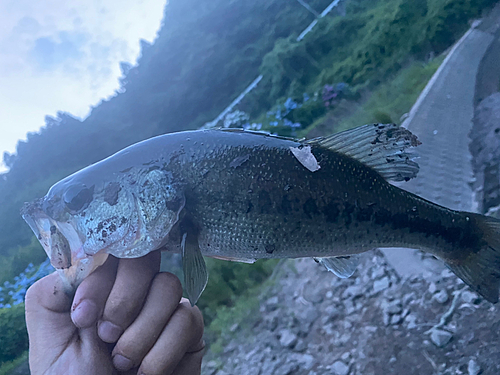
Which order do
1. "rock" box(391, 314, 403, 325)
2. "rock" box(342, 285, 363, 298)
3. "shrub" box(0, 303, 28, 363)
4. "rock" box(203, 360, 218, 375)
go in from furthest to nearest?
"shrub" box(0, 303, 28, 363) < "rock" box(203, 360, 218, 375) < "rock" box(342, 285, 363, 298) < "rock" box(391, 314, 403, 325)

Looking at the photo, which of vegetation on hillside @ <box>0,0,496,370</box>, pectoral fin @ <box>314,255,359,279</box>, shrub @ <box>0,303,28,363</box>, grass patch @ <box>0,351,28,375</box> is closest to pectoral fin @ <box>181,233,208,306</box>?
pectoral fin @ <box>314,255,359,279</box>

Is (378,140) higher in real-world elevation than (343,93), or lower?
higher

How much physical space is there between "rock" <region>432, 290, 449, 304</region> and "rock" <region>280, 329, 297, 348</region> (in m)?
1.20

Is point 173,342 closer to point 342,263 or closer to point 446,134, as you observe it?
point 342,263

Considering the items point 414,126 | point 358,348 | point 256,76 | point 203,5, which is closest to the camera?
point 358,348

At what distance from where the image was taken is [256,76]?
11.4 meters

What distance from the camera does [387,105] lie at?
497 centimetres

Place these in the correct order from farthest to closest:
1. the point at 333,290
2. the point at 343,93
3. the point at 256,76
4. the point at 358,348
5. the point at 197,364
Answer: the point at 256,76 < the point at 343,93 < the point at 333,290 < the point at 358,348 < the point at 197,364

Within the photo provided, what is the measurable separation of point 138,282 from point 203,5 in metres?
15.3

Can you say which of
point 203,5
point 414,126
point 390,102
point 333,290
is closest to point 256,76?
point 203,5

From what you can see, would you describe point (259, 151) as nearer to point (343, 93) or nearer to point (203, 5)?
point (343, 93)

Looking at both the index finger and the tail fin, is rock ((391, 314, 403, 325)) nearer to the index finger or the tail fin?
the tail fin

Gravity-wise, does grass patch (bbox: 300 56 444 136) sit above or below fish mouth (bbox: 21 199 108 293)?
below

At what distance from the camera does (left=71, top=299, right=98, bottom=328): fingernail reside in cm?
107
